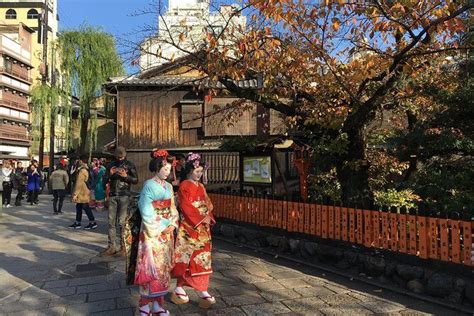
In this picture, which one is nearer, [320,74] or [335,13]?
[335,13]

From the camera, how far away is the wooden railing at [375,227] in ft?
16.3

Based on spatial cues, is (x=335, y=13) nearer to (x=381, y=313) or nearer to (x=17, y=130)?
(x=381, y=313)

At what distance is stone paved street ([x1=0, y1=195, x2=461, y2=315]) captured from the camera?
484cm

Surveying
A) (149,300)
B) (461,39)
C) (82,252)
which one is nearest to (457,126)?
(461,39)

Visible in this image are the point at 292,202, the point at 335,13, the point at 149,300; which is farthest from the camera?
the point at 292,202

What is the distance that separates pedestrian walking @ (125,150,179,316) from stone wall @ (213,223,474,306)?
9.47 ft

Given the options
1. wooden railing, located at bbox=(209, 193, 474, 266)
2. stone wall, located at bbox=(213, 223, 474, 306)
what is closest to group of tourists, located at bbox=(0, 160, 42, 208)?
wooden railing, located at bbox=(209, 193, 474, 266)

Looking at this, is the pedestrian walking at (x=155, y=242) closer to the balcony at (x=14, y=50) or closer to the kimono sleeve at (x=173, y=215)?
the kimono sleeve at (x=173, y=215)

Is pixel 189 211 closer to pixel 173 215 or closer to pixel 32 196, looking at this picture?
pixel 173 215

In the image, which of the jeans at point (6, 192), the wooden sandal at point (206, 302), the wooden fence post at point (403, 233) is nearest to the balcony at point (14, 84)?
the jeans at point (6, 192)

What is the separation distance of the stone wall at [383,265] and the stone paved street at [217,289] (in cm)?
26

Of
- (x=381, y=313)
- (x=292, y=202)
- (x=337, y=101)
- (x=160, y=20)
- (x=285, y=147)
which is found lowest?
(x=381, y=313)

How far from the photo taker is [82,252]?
26.6ft

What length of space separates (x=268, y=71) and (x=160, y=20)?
89.3 inches
